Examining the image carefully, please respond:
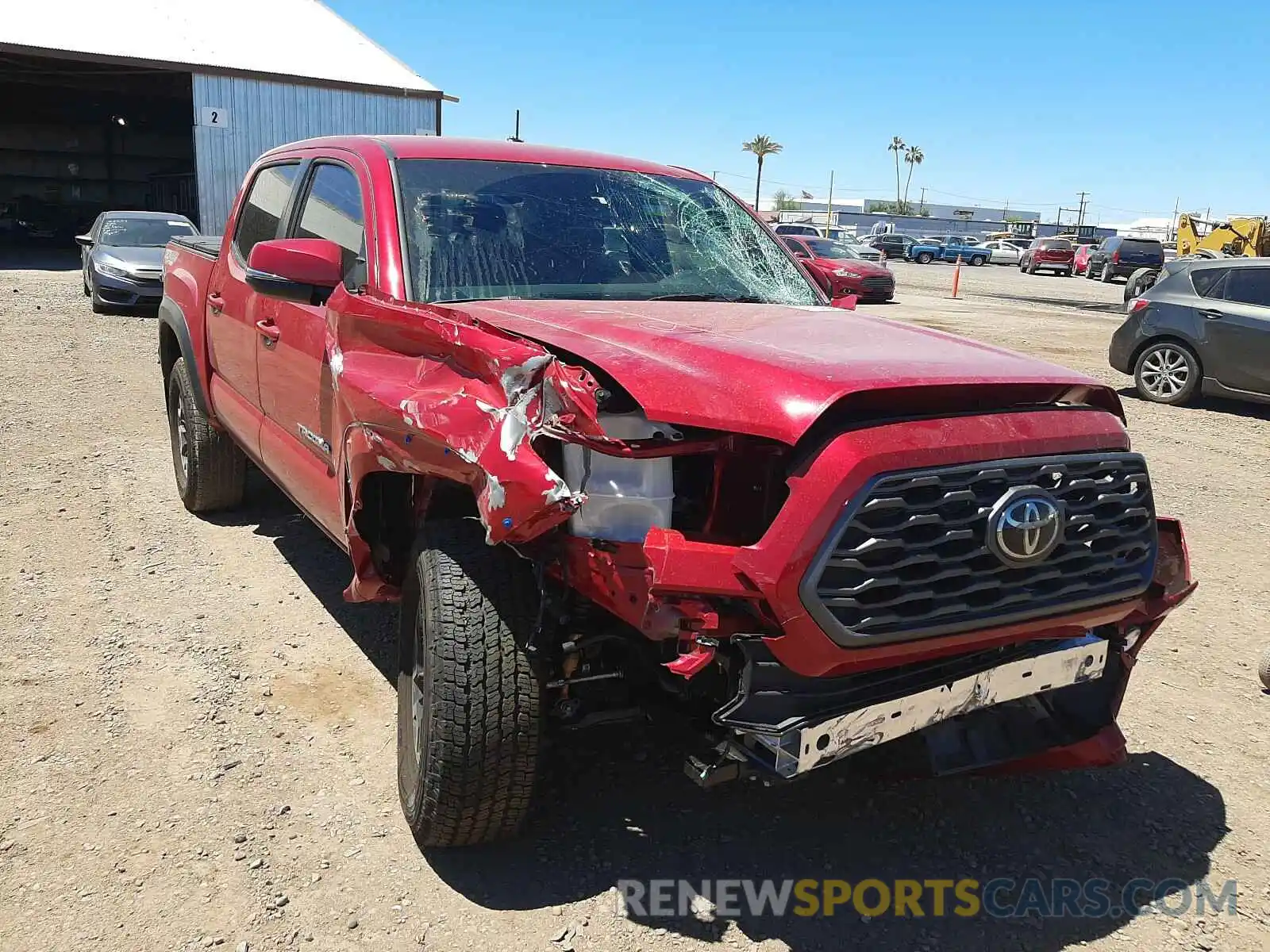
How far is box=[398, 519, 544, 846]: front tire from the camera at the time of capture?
2.49 m

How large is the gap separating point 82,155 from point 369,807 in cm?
3777

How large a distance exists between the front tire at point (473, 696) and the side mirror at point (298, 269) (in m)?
1.06

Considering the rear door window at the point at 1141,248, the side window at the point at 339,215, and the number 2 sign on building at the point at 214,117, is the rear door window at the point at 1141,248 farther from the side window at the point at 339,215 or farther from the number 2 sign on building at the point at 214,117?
the side window at the point at 339,215

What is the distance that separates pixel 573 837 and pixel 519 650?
27.6 inches

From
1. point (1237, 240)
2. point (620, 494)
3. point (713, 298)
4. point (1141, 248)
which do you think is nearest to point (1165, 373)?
point (713, 298)

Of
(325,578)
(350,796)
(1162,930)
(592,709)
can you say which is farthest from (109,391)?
(1162,930)

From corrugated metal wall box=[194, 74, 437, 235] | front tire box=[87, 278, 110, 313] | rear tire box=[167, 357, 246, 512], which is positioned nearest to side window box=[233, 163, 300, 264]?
rear tire box=[167, 357, 246, 512]

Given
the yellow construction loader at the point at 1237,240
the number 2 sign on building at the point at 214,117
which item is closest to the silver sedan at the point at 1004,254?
the yellow construction loader at the point at 1237,240

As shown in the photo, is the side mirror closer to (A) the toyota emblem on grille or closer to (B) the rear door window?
(A) the toyota emblem on grille

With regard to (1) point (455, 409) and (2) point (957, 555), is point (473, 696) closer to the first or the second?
(1) point (455, 409)

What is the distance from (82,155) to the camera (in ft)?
112

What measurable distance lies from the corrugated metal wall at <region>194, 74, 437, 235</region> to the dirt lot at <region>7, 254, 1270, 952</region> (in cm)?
2294

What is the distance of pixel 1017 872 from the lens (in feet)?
9.33

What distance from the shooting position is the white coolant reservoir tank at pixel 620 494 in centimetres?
225
